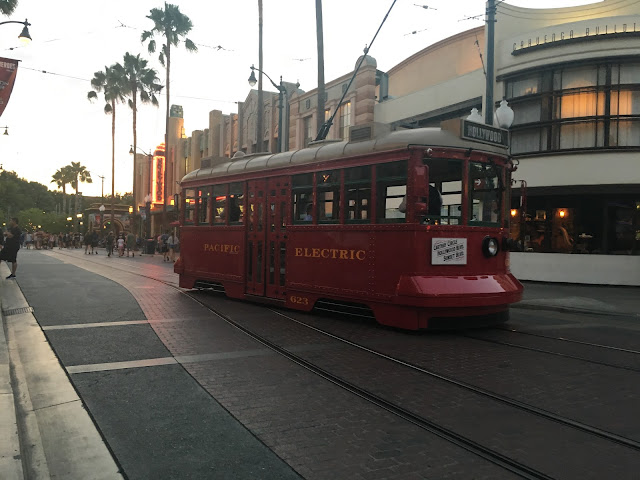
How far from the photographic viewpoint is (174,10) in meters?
32.1

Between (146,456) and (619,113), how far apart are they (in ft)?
54.8

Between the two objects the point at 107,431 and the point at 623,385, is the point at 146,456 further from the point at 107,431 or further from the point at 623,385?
the point at 623,385

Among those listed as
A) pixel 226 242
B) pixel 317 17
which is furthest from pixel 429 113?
pixel 226 242

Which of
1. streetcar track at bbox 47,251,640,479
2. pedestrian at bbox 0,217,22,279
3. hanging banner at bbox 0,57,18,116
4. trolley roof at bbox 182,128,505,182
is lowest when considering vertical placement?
streetcar track at bbox 47,251,640,479

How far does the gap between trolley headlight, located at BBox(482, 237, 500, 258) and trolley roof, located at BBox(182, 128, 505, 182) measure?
1.40 meters

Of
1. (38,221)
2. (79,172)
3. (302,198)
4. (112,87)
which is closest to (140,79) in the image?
(112,87)

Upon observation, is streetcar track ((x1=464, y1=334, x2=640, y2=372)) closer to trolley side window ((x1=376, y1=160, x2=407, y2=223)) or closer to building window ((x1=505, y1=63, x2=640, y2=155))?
trolley side window ((x1=376, y1=160, x2=407, y2=223))

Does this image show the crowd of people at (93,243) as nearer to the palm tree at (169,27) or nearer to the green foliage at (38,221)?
the palm tree at (169,27)

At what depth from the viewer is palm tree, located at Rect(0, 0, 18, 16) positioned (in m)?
19.8

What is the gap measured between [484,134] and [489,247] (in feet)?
5.99

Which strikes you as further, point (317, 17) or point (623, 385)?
point (317, 17)

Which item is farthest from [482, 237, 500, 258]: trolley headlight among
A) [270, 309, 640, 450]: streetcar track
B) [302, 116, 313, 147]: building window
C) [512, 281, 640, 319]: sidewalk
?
[302, 116, 313, 147]: building window

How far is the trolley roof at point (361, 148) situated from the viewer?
7.77m

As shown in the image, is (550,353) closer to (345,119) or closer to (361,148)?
(361,148)
